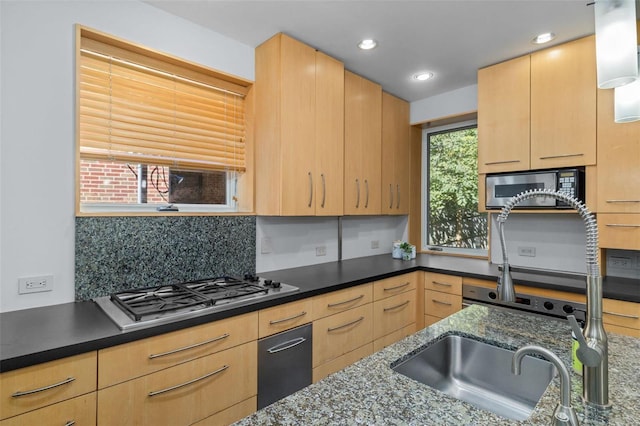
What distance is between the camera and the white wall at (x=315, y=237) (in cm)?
247

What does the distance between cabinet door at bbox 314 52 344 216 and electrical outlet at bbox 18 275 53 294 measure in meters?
1.53

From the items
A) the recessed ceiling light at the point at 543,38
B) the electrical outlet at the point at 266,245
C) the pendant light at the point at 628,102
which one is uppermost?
the recessed ceiling light at the point at 543,38

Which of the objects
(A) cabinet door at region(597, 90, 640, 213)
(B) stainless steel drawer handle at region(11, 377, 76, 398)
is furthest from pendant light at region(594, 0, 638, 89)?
(B) stainless steel drawer handle at region(11, 377, 76, 398)

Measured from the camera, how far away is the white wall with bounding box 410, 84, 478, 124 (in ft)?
9.96

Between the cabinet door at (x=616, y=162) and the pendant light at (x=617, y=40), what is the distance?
151cm

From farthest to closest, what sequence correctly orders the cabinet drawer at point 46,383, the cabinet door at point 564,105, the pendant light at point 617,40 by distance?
the cabinet door at point 564,105, the cabinet drawer at point 46,383, the pendant light at point 617,40

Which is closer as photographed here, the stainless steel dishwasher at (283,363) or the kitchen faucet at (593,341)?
the kitchen faucet at (593,341)

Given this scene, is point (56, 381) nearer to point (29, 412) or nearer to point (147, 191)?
point (29, 412)

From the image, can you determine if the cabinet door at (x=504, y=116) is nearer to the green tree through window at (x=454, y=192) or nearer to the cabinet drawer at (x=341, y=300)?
the green tree through window at (x=454, y=192)

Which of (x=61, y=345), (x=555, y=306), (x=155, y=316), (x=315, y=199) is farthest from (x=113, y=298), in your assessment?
(x=555, y=306)

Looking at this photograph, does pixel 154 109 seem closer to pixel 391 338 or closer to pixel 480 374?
pixel 480 374

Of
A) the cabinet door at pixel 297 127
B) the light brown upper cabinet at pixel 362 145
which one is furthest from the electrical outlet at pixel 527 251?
the cabinet door at pixel 297 127

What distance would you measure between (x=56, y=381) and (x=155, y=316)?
37 cm

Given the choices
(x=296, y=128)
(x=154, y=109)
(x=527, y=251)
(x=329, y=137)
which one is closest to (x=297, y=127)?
(x=296, y=128)
